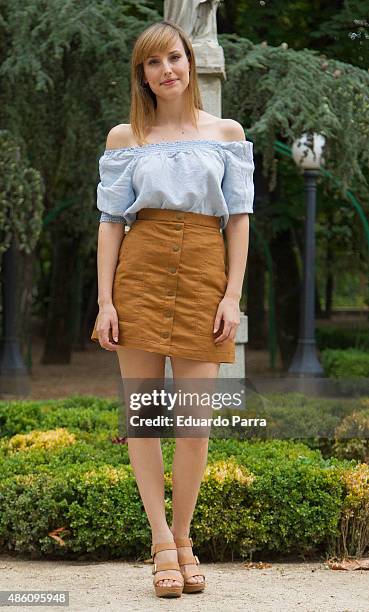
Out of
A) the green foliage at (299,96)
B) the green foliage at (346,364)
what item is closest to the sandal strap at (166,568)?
the green foliage at (299,96)

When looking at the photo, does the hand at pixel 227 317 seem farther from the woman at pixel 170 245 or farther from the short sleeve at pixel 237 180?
the short sleeve at pixel 237 180

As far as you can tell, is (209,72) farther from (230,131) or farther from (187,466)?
(187,466)

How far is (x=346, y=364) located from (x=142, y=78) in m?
9.29

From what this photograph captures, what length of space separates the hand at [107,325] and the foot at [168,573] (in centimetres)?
76

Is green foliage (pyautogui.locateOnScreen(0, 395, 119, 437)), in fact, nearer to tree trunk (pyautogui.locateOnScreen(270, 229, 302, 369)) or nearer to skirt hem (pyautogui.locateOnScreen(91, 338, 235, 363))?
skirt hem (pyautogui.locateOnScreen(91, 338, 235, 363))

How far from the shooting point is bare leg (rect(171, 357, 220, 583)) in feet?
12.3

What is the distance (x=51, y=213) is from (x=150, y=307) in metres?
10.1

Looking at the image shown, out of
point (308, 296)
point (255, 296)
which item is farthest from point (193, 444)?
point (255, 296)

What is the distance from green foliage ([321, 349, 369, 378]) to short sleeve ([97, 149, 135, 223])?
872 cm

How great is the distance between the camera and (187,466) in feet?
12.5

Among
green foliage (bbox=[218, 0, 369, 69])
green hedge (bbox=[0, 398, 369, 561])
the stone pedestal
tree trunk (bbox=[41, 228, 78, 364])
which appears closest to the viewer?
green hedge (bbox=[0, 398, 369, 561])

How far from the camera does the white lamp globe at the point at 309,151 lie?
1012cm

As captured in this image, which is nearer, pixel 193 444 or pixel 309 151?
pixel 193 444

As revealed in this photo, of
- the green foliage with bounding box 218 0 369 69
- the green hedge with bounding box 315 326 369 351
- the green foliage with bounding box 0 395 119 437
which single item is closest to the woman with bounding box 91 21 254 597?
the green foliage with bounding box 0 395 119 437
